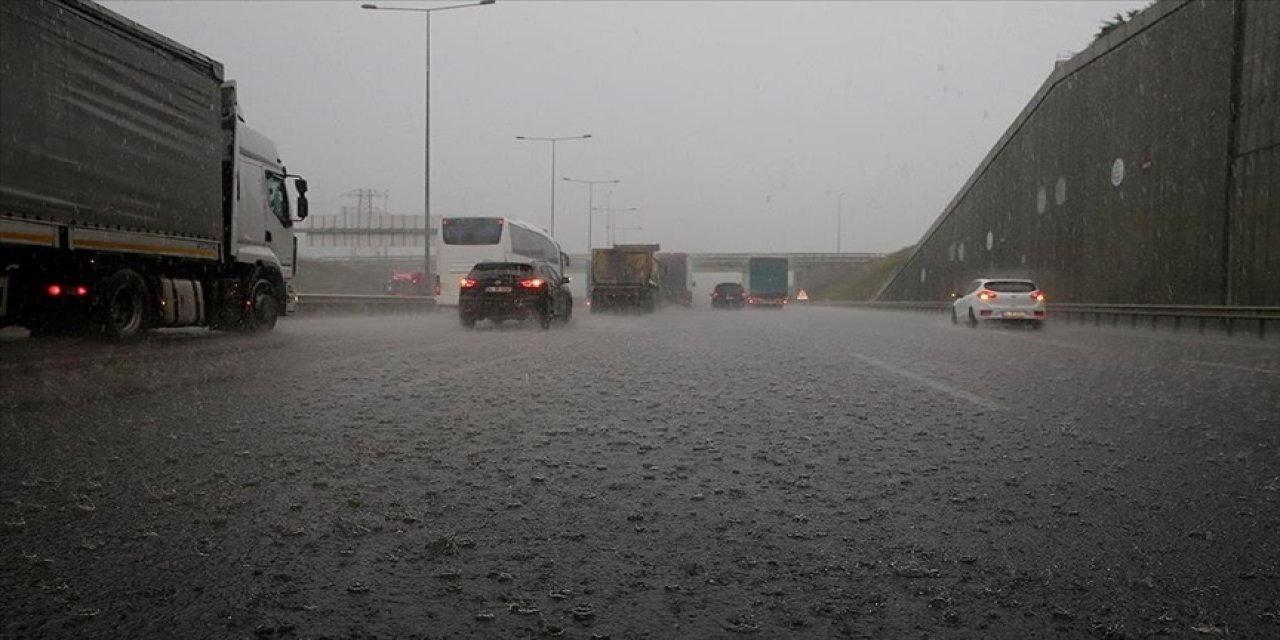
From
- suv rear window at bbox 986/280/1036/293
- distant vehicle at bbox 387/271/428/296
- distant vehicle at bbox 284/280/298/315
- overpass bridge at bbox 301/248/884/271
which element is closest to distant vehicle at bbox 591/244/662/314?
suv rear window at bbox 986/280/1036/293

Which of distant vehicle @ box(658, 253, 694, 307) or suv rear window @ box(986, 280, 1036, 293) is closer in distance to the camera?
suv rear window @ box(986, 280, 1036, 293)

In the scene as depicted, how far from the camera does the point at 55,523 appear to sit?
358 cm

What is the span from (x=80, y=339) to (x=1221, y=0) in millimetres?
29956

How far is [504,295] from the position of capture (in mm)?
22156

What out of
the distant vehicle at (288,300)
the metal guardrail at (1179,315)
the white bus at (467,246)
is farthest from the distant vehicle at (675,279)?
the distant vehicle at (288,300)

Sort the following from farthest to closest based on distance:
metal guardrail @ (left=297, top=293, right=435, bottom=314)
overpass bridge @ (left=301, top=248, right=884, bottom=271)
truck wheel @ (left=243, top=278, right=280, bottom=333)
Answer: overpass bridge @ (left=301, top=248, right=884, bottom=271) → metal guardrail @ (left=297, top=293, right=435, bottom=314) → truck wheel @ (left=243, top=278, right=280, bottom=333)

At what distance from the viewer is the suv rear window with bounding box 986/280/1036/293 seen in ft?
89.8

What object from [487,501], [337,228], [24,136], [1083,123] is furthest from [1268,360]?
[337,228]

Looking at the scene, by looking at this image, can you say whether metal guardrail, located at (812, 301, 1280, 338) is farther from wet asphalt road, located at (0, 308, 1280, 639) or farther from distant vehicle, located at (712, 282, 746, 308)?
distant vehicle, located at (712, 282, 746, 308)

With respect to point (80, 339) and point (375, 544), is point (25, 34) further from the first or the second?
point (375, 544)

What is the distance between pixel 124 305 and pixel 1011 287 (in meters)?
22.3

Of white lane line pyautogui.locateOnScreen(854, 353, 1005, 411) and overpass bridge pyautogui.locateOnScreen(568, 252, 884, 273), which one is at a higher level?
overpass bridge pyautogui.locateOnScreen(568, 252, 884, 273)

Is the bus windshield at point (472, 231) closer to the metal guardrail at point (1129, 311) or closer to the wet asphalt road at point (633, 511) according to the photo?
the metal guardrail at point (1129, 311)

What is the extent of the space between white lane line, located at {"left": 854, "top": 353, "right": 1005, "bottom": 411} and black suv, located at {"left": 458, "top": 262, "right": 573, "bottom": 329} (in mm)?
11382
